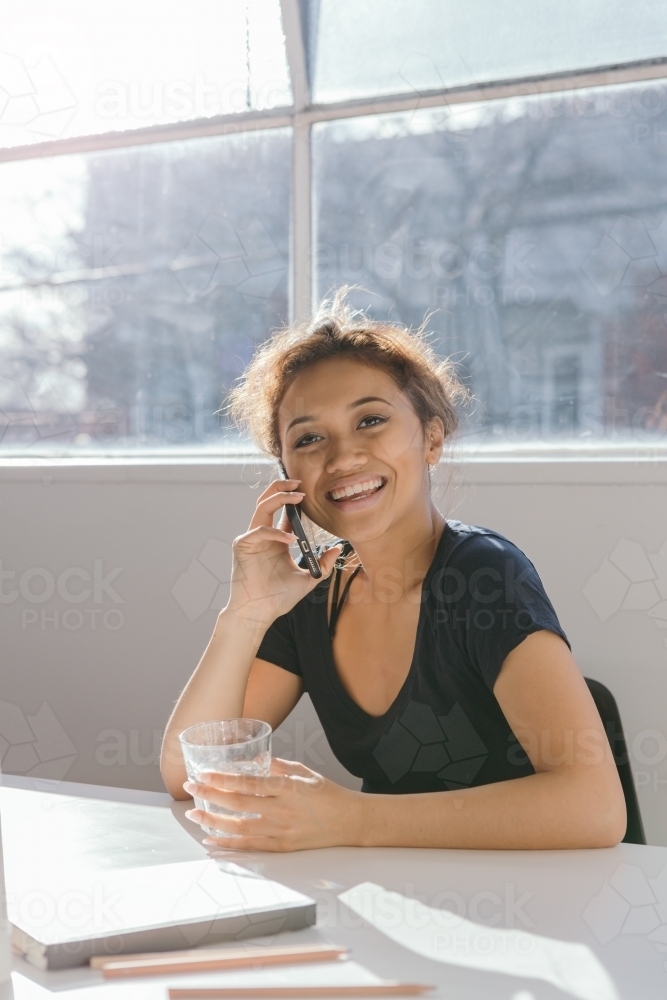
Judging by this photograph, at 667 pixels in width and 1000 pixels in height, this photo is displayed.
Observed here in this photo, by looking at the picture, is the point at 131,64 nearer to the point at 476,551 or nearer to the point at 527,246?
the point at 527,246

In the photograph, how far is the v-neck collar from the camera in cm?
138

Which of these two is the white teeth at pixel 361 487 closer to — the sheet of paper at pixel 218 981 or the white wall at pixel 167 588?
the white wall at pixel 167 588

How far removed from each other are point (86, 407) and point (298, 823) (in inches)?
73.6

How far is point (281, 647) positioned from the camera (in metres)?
1.56

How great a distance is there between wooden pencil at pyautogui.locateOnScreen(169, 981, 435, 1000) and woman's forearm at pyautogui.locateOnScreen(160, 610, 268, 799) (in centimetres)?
70

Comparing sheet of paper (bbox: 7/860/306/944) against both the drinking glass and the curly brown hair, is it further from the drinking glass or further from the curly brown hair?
the curly brown hair

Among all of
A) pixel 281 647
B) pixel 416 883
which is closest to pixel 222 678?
pixel 281 647

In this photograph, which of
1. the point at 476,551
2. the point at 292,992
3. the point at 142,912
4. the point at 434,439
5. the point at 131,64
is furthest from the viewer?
the point at 131,64

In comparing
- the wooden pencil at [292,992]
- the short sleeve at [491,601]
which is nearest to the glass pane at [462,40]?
the short sleeve at [491,601]

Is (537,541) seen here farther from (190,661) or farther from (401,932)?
(401,932)

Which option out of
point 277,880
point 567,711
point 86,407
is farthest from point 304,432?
point 86,407

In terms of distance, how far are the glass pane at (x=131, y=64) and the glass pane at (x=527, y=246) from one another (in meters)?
0.31

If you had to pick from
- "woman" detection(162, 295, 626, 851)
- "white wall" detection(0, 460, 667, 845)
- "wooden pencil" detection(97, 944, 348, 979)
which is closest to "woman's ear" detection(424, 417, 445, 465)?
"woman" detection(162, 295, 626, 851)

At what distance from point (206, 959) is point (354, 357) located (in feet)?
3.30
